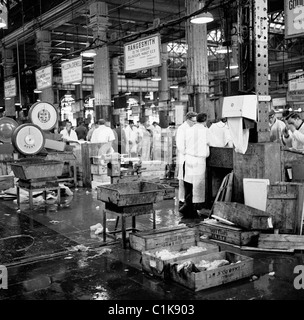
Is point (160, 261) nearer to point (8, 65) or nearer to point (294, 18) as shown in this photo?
point (294, 18)

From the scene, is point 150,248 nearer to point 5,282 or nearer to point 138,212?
point 138,212

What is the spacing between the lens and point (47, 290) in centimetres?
480

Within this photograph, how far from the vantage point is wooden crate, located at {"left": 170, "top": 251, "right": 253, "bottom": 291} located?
4.62 m

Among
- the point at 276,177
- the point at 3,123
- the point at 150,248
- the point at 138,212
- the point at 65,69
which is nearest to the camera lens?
the point at 150,248

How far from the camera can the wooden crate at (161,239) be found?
6.03 metres

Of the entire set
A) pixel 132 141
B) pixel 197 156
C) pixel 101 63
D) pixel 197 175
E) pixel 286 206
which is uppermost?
pixel 101 63

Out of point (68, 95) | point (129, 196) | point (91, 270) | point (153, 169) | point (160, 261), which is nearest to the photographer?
point (160, 261)

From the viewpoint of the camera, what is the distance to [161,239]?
6109 mm

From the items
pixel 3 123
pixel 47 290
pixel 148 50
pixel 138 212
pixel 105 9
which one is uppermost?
pixel 105 9

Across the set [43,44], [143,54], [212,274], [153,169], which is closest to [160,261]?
[212,274]

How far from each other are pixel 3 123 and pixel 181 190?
6100 millimetres

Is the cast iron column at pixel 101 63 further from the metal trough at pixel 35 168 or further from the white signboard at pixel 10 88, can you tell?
the metal trough at pixel 35 168

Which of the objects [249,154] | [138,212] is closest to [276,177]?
[249,154]

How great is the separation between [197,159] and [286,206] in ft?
8.05
